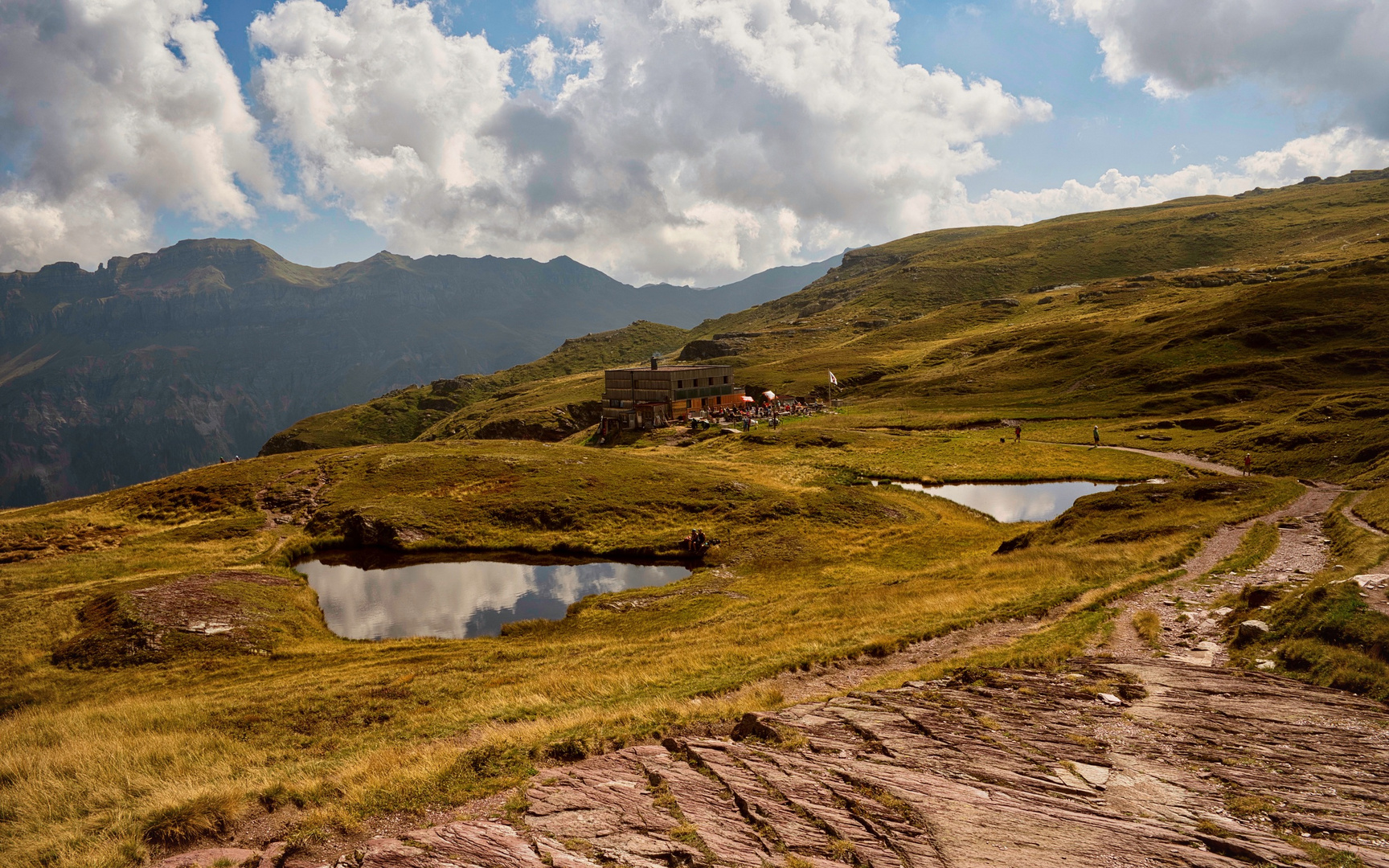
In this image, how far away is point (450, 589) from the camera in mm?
48719

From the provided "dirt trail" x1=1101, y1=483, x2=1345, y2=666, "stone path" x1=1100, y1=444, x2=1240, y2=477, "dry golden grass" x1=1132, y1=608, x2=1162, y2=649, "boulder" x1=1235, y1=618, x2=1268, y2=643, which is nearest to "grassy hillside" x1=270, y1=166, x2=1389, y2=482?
"stone path" x1=1100, y1=444, x2=1240, y2=477

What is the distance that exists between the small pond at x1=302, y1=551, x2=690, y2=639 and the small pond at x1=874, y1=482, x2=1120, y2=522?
35.7 meters

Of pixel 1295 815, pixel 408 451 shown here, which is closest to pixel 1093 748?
pixel 1295 815

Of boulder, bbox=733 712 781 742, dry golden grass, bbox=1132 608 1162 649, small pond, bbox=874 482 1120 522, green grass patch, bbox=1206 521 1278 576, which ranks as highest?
boulder, bbox=733 712 781 742

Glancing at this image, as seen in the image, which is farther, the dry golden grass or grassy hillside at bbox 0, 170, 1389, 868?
the dry golden grass

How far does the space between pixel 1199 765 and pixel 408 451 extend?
269 feet

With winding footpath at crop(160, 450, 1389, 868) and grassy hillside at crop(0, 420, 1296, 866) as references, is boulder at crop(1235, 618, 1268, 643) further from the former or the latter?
grassy hillside at crop(0, 420, 1296, 866)

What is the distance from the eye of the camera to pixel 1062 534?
1826 inches

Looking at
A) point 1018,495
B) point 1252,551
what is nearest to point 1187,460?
point 1018,495

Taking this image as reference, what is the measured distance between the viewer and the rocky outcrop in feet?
35.6

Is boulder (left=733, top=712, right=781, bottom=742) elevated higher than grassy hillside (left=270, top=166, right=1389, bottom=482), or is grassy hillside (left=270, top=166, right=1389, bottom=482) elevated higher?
grassy hillside (left=270, top=166, right=1389, bottom=482)

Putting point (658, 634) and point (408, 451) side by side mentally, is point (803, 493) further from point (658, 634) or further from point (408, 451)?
point (408, 451)

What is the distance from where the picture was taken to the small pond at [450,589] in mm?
42594

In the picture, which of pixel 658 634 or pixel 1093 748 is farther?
pixel 658 634
